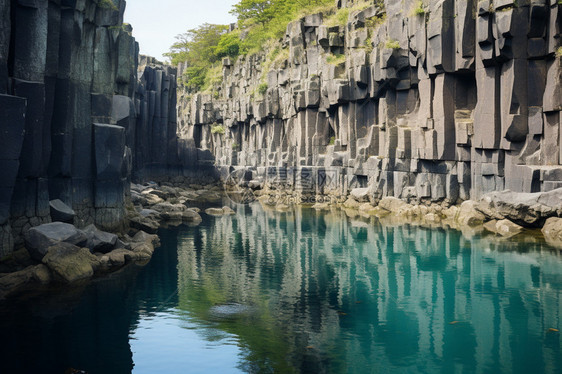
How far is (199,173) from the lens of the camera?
174 ft

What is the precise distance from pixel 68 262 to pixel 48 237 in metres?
0.83

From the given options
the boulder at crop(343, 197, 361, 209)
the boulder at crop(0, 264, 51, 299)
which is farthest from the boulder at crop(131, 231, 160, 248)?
the boulder at crop(343, 197, 361, 209)

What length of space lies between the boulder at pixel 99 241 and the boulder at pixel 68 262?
Result: 4.16 feet

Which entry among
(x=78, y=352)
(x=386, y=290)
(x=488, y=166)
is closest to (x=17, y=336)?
(x=78, y=352)

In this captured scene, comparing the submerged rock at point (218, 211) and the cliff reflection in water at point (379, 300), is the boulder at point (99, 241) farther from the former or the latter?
the submerged rock at point (218, 211)

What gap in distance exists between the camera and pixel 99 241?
17703 millimetres

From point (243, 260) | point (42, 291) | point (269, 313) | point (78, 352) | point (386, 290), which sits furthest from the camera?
point (243, 260)

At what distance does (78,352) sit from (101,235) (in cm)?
786

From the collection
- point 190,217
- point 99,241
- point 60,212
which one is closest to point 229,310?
point 99,241

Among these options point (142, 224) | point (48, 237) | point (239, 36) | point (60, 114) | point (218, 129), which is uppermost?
point (239, 36)

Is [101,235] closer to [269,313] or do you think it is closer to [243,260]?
[243,260]

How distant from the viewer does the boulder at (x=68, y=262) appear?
15.0 meters

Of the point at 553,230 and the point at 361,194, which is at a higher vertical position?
the point at 361,194

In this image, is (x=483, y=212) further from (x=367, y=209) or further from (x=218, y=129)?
(x=218, y=129)
